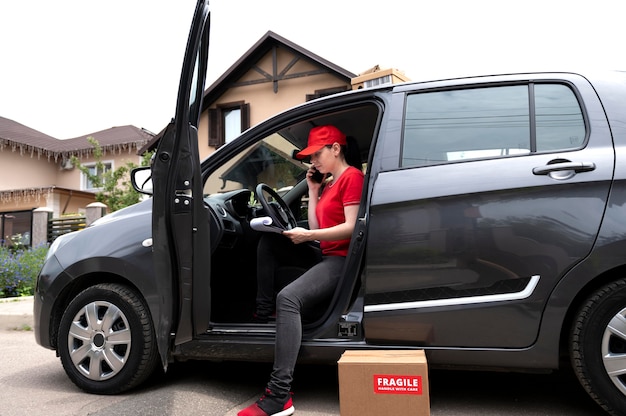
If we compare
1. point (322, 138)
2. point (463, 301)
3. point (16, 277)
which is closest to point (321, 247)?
point (322, 138)

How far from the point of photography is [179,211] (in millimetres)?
2617

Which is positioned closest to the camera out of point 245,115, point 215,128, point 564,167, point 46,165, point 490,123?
point 564,167

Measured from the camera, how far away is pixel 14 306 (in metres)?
6.73

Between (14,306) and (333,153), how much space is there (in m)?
5.59

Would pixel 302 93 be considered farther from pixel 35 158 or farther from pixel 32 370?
pixel 35 158

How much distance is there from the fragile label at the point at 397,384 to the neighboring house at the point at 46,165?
896 inches

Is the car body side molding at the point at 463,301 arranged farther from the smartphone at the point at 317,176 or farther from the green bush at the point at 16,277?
the green bush at the point at 16,277

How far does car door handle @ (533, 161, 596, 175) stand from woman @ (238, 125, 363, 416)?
3.08ft

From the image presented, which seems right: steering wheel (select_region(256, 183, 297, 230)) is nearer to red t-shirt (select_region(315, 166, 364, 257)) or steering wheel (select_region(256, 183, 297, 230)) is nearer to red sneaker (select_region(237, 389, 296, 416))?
red t-shirt (select_region(315, 166, 364, 257))

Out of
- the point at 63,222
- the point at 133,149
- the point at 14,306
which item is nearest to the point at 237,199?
Answer: the point at 14,306

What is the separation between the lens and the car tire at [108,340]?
307 cm

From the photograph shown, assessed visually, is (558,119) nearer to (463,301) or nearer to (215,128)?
(463,301)

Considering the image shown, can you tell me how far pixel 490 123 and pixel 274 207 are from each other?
133cm

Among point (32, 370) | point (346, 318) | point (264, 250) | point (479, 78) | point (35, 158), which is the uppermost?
point (35, 158)
